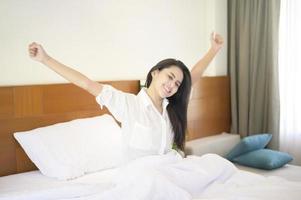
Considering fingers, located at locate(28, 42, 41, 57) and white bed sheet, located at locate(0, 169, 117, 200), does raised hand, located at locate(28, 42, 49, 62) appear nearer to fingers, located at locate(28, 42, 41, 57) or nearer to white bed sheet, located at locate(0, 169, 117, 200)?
fingers, located at locate(28, 42, 41, 57)

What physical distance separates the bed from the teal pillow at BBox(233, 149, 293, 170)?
0.07 m

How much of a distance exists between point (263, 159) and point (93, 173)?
1493 mm

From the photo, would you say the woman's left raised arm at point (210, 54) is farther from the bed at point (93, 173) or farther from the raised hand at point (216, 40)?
the bed at point (93, 173)

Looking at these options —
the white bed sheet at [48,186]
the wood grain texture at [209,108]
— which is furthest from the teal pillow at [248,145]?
the white bed sheet at [48,186]

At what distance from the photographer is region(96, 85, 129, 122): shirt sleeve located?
164 cm

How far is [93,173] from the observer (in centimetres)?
222

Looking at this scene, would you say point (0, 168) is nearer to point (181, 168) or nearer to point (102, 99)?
point (102, 99)

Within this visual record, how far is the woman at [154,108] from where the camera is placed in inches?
66.7

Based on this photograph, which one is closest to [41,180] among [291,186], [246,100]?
[291,186]

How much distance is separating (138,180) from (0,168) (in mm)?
1165

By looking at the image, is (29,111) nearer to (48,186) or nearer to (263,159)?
(48,186)

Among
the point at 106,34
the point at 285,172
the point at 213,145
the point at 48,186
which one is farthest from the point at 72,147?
the point at 285,172

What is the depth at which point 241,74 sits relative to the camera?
3.67 m

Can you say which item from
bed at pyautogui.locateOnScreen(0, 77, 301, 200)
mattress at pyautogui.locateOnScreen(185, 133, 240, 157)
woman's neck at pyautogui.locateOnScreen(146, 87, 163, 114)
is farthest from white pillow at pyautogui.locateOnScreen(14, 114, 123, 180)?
mattress at pyautogui.locateOnScreen(185, 133, 240, 157)
